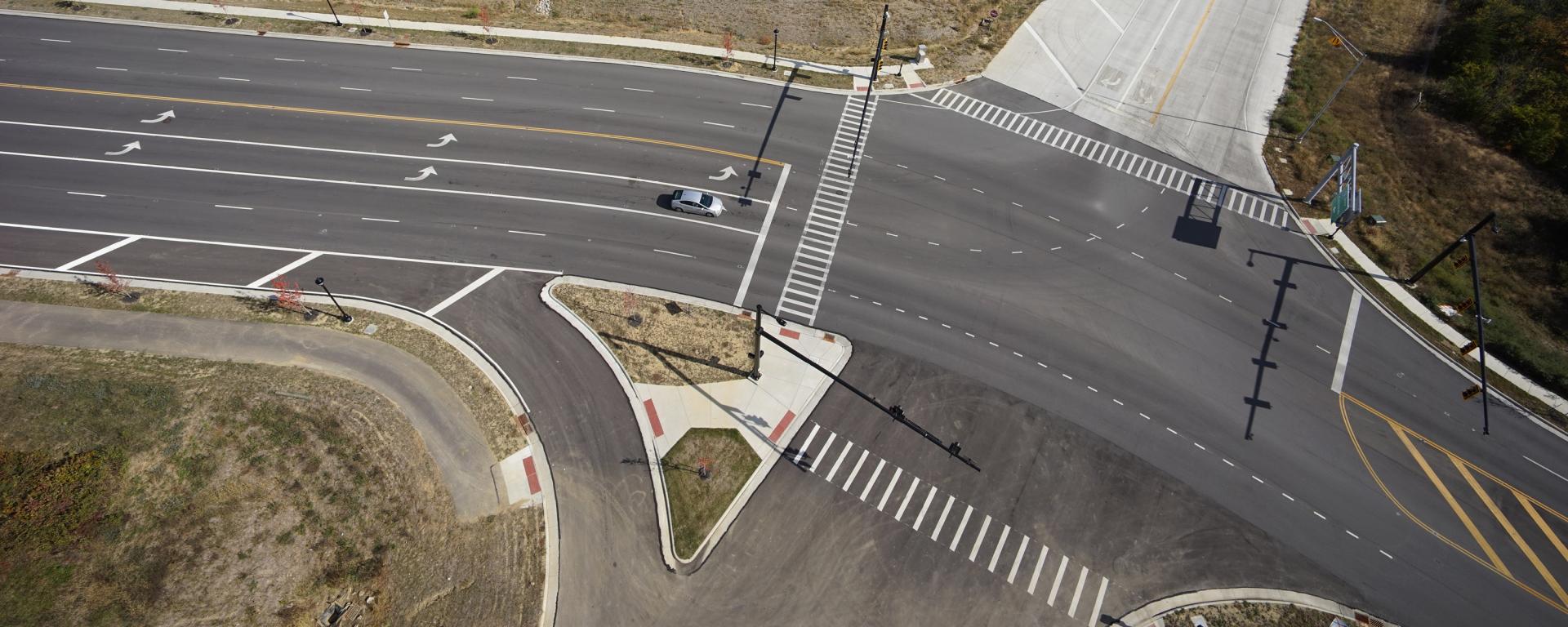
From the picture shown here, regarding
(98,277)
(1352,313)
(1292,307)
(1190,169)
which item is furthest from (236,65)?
(1352,313)

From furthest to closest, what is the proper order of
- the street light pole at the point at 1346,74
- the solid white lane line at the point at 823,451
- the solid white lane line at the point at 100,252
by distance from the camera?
the street light pole at the point at 1346,74 < the solid white lane line at the point at 100,252 < the solid white lane line at the point at 823,451

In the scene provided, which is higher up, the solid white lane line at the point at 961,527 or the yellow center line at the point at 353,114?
the yellow center line at the point at 353,114

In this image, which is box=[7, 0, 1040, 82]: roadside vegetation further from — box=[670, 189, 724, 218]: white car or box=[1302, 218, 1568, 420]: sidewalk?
box=[1302, 218, 1568, 420]: sidewalk

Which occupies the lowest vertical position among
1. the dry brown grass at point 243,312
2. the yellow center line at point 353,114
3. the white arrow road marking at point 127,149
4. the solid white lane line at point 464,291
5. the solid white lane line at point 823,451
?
the solid white lane line at point 823,451

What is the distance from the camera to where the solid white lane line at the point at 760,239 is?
41.6m

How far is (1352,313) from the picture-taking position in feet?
138

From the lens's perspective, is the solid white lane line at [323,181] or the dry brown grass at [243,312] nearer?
the dry brown grass at [243,312]

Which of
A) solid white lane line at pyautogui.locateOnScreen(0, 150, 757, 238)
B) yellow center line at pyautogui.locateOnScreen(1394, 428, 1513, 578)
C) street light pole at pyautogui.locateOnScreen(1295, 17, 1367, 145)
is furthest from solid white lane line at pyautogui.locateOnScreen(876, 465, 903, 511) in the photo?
street light pole at pyautogui.locateOnScreen(1295, 17, 1367, 145)

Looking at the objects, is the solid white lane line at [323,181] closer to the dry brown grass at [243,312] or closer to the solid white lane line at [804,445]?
the dry brown grass at [243,312]

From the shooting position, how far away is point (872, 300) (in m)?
41.5

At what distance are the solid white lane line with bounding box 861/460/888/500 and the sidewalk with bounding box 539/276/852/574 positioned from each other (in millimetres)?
4902

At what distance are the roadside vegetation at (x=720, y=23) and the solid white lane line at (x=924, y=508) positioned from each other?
36048 mm

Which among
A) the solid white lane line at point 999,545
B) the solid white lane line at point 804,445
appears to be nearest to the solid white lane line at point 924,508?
the solid white lane line at point 999,545

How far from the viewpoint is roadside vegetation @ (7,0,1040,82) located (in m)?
56.2
